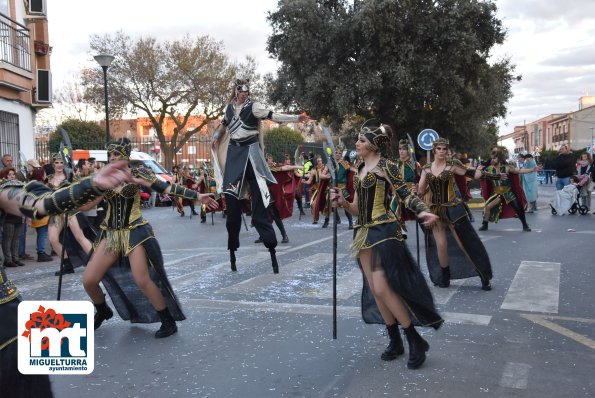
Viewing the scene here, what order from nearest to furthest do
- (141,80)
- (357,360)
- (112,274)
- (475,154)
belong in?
(357,360), (112,274), (475,154), (141,80)

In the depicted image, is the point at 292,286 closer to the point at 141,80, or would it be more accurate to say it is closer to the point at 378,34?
the point at 378,34

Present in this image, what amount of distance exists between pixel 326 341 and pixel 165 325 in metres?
1.43

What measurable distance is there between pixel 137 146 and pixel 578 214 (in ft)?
75.4

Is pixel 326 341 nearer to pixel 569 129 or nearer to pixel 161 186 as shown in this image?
pixel 161 186

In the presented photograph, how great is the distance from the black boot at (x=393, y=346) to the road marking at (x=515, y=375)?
0.80 metres

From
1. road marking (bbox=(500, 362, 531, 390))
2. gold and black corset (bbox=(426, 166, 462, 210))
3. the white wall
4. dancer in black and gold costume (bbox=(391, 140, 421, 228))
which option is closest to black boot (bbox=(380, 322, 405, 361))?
road marking (bbox=(500, 362, 531, 390))

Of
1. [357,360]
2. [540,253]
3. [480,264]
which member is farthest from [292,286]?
[540,253]

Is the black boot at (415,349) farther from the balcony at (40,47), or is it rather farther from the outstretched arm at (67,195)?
the balcony at (40,47)

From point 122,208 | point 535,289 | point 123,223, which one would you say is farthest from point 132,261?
point 535,289

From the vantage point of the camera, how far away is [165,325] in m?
5.69

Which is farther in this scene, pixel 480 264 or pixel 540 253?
pixel 540 253

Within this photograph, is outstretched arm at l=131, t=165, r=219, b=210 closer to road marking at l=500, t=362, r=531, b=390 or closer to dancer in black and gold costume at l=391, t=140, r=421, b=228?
road marking at l=500, t=362, r=531, b=390

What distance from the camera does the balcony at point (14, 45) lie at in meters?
18.5

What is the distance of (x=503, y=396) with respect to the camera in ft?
13.7
